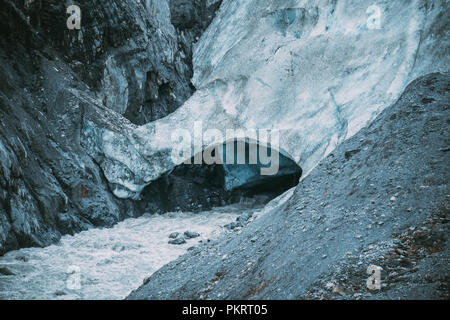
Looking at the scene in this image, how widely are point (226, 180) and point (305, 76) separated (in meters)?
3.53

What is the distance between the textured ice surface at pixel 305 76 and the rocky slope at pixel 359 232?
1144 millimetres

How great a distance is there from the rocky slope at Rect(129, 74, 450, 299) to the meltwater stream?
31.5 inches

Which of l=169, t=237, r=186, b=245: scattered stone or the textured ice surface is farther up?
the textured ice surface

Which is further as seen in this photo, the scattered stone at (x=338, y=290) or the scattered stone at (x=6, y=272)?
the scattered stone at (x=6, y=272)

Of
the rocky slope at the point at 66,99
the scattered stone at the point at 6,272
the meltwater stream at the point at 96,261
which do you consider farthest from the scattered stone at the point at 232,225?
the scattered stone at the point at 6,272

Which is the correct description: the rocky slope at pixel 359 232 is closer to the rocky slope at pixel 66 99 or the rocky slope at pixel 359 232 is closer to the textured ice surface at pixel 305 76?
the textured ice surface at pixel 305 76

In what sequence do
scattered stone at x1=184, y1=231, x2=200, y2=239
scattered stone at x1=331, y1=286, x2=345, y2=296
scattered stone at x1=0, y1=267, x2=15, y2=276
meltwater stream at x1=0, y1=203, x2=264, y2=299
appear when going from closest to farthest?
1. scattered stone at x1=331, y1=286, x2=345, y2=296
2. meltwater stream at x1=0, y1=203, x2=264, y2=299
3. scattered stone at x1=0, y1=267, x2=15, y2=276
4. scattered stone at x1=184, y1=231, x2=200, y2=239

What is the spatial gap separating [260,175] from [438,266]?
22.2 ft

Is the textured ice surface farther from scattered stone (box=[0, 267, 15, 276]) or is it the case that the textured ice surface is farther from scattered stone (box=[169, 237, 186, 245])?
scattered stone (box=[0, 267, 15, 276])

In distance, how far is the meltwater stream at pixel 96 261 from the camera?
14.2ft

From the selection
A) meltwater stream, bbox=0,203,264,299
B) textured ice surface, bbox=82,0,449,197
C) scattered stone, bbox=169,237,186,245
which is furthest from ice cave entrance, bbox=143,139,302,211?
scattered stone, bbox=169,237,186,245

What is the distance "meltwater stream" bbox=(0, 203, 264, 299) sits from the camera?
4.34 metres

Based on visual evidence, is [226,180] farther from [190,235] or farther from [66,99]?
[66,99]

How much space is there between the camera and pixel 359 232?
3.07 meters
